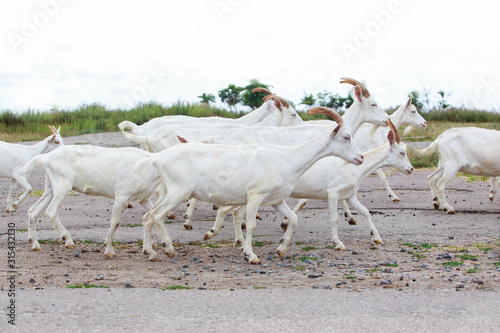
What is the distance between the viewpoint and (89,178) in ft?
28.6

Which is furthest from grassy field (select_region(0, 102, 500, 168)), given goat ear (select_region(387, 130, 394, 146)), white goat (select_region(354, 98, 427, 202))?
goat ear (select_region(387, 130, 394, 146))

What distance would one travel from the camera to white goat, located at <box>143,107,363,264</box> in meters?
8.00

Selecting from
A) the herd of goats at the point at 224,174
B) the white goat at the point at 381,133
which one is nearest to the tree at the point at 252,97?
the white goat at the point at 381,133

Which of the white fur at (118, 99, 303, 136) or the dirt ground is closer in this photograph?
the dirt ground

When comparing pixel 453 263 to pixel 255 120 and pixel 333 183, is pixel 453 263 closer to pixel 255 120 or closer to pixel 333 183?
pixel 333 183

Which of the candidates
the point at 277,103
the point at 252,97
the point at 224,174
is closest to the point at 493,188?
the point at 277,103

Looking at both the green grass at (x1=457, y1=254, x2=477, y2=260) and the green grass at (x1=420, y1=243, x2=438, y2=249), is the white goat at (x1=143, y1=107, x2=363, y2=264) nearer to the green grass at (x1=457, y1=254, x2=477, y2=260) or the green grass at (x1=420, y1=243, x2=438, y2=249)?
the green grass at (x1=420, y1=243, x2=438, y2=249)

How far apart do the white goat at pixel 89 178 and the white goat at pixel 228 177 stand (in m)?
0.51

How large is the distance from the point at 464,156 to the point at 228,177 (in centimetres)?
628

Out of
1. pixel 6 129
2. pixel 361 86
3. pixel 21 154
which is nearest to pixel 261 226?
pixel 361 86

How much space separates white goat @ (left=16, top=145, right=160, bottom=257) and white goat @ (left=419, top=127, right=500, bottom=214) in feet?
20.1

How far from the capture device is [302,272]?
7355 mm

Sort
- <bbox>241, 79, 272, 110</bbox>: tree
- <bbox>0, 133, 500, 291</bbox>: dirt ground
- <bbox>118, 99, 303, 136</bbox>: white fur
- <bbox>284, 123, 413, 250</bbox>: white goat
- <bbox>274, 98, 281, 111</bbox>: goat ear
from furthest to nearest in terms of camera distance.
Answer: <bbox>241, 79, 272, 110</bbox>: tree → <bbox>118, 99, 303, 136</bbox>: white fur → <bbox>274, 98, 281, 111</bbox>: goat ear → <bbox>284, 123, 413, 250</bbox>: white goat → <bbox>0, 133, 500, 291</bbox>: dirt ground

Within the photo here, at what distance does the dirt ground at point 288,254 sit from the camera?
22.3ft
